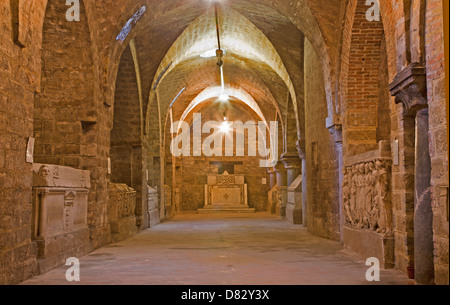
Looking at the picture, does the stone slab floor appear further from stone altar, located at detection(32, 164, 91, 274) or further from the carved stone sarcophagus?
the carved stone sarcophagus

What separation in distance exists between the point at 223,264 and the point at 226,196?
55.8 feet

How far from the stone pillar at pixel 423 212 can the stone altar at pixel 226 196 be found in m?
17.8

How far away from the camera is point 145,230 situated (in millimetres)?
12391

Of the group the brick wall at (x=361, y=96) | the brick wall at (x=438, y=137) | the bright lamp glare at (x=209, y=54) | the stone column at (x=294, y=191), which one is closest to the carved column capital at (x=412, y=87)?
the brick wall at (x=438, y=137)

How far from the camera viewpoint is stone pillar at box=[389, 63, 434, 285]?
457 centimetres

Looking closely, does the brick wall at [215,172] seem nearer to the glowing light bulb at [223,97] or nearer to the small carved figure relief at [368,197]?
the glowing light bulb at [223,97]

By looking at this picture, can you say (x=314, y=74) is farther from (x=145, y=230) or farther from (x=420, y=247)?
(x=420, y=247)

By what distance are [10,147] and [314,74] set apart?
746cm

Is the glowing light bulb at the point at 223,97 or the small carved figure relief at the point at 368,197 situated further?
the glowing light bulb at the point at 223,97

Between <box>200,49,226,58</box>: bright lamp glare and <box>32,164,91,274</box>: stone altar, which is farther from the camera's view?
<box>200,49,226,58</box>: bright lamp glare

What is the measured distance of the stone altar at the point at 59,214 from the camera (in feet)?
19.6

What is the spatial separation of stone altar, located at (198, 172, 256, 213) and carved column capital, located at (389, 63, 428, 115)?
17.7 meters

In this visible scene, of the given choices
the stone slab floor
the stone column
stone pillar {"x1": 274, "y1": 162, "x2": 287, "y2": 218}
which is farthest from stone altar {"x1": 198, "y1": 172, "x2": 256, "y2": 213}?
the stone slab floor
